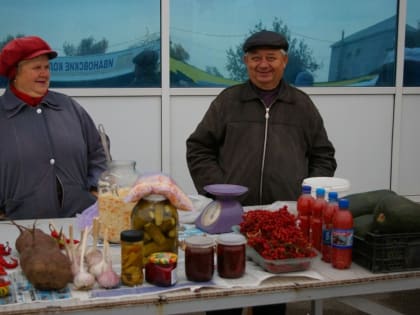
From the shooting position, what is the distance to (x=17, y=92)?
8.77 feet

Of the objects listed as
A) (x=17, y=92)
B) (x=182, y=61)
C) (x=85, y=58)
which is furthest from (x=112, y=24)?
(x=17, y=92)

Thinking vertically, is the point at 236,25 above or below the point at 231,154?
above

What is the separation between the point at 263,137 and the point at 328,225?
0.95 metres

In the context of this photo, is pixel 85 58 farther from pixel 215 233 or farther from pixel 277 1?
pixel 215 233

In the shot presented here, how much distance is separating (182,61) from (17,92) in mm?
1955

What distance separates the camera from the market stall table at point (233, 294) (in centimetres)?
155

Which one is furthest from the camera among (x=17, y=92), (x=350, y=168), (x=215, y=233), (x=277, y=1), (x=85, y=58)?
(x=350, y=168)

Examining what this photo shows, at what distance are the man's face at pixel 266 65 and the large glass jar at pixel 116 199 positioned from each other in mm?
939

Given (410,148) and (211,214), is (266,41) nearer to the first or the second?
(211,214)

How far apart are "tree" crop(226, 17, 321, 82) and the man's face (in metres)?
1.80

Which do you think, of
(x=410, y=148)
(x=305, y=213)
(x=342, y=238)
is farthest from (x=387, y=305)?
(x=342, y=238)

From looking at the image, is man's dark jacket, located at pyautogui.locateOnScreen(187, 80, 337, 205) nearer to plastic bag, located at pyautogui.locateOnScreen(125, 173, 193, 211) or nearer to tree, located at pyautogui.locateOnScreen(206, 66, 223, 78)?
plastic bag, located at pyautogui.locateOnScreen(125, 173, 193, 211)

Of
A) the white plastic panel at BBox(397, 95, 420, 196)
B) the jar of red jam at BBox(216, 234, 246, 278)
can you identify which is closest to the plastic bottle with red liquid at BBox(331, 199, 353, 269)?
the jar of red jam at BBox(216, 234, 246, 278)

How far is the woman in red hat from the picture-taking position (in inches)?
102
